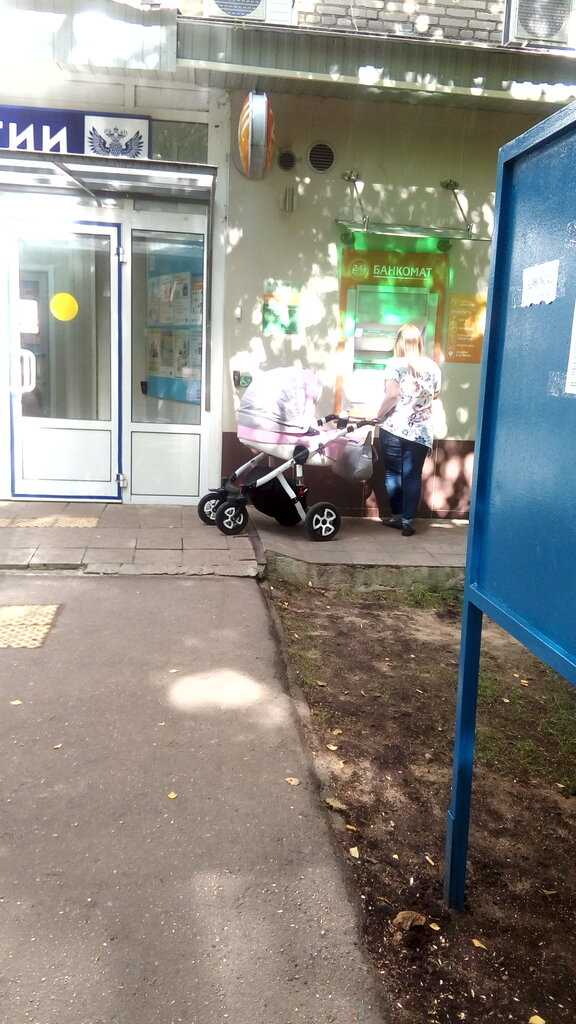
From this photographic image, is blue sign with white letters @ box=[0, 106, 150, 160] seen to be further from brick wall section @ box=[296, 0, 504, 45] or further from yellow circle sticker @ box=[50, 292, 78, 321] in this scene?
brick wall section @ box=[296, 0, 504, 45]

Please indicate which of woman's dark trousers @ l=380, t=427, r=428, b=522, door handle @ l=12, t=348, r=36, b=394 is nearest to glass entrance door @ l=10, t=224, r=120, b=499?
door handle @ l=12, t=348, r=36, b=394

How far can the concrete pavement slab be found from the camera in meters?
2.22

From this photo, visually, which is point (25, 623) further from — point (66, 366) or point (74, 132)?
point (74, 132)

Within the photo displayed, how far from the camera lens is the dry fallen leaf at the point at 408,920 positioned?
2588 millimetres

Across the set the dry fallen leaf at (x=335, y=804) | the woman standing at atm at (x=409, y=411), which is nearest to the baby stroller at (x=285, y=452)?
the woman standing at atm at (x=409, y=411)

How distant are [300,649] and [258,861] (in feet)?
7.47

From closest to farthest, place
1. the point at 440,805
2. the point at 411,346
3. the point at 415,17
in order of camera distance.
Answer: the point at 440,805 < the point at 411,346 < the point at 415,17

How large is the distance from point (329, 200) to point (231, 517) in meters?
3.22

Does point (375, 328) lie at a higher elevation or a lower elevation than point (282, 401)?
higher

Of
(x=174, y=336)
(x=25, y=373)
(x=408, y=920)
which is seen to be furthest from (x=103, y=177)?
(x=408, y=920)

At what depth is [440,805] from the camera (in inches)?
132

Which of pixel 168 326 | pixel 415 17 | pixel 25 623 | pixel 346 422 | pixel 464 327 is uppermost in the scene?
pixel 415 17

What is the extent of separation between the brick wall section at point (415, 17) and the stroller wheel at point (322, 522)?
16.0ft

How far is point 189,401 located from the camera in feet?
25.8
